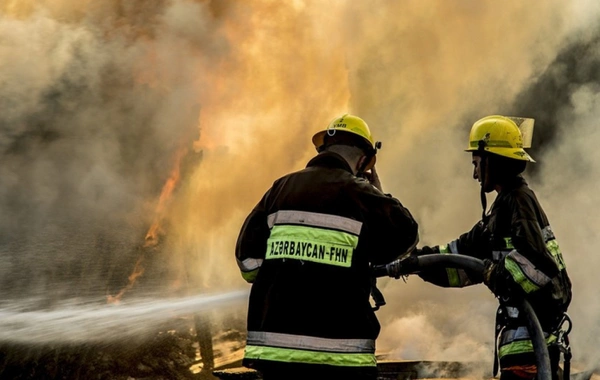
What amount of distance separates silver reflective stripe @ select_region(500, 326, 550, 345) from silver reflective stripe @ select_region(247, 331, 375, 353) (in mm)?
1197

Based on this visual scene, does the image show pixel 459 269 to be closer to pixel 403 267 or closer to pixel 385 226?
pixel 403 267

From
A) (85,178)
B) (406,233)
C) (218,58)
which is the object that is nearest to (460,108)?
(218,58)

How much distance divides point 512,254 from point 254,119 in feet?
28.6

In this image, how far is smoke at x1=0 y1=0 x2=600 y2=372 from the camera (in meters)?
9.07

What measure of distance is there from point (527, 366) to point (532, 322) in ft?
1.24

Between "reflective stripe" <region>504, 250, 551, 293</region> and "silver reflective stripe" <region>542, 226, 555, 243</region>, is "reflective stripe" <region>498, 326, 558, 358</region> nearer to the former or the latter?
"reflective stripe" <region>504, 250, 551, 293</region>

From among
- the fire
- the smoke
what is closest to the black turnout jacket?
the smoke

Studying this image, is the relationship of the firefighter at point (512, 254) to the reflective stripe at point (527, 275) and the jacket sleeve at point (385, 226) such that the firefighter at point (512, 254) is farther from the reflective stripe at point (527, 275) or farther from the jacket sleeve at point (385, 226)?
the jacket sleeve at point (385, 226)

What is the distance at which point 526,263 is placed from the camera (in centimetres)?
361

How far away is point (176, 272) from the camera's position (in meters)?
11.2

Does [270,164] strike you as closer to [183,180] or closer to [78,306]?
[183,180]

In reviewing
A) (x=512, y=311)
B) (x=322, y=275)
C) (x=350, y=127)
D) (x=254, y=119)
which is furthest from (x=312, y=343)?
(x=254, y=119)

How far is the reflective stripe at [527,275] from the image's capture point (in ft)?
11.8

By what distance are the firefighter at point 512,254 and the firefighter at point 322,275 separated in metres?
0.73
